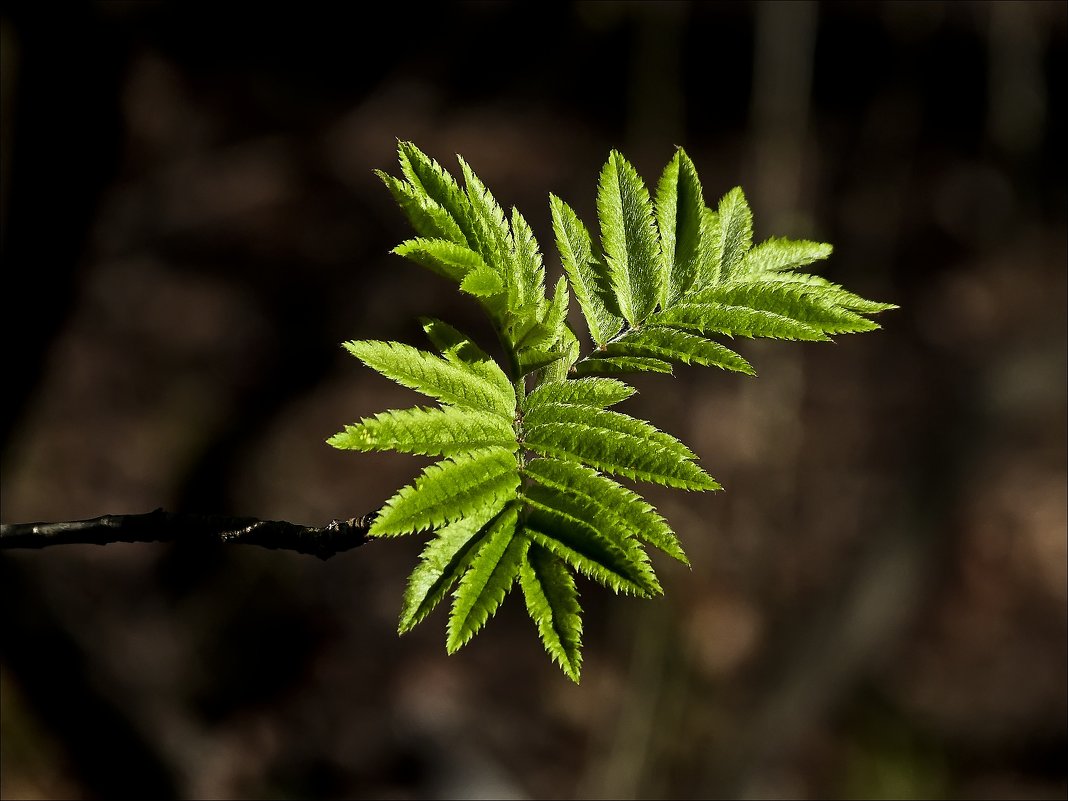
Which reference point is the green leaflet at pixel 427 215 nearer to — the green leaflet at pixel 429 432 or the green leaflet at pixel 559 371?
the green leaflet at pixel 559 371

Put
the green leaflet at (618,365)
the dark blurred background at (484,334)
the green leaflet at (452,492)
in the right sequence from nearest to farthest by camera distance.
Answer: the green leaflet at (452,492)
the green leaflet at (618,365)
the dark blurred background at (484,334)

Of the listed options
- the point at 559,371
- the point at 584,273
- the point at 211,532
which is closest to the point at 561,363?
the point at 559,371

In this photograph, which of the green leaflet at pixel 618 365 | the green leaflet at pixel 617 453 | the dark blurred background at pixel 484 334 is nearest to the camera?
the green leaflet at pixel 617 453

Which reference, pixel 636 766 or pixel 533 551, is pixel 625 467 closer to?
pixel 533 551

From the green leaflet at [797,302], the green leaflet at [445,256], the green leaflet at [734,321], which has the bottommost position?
the green leaflet at [445,256]

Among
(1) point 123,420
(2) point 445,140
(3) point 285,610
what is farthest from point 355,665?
(2) point 445,140

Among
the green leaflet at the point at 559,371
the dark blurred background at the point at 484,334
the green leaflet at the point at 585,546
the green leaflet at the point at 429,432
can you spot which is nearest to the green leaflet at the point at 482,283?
the green leaflet at the point at 559,371
